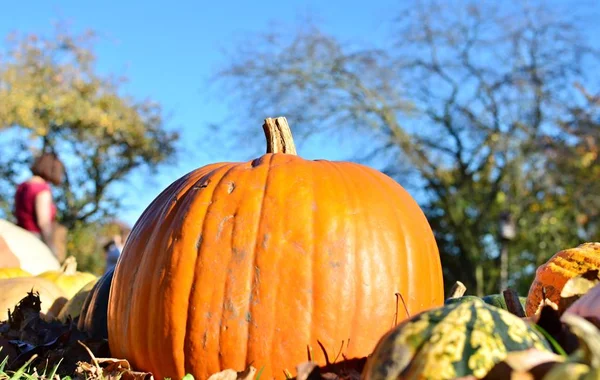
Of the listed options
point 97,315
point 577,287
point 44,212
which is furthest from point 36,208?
point 577,287

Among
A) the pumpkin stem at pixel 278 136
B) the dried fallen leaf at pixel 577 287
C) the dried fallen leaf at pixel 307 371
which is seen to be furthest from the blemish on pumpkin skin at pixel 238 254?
the dried fallen leaf at pixel 577 287

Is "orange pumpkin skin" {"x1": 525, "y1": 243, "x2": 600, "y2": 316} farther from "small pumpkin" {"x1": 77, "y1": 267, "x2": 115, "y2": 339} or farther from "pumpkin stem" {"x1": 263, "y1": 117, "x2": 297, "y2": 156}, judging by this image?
"small pumpkin" {"x1": 77, "y1": 267, "x2": 115, "y2": 339}

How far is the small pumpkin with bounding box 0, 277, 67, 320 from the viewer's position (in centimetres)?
319

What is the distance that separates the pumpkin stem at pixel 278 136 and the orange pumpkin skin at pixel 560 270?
1.06m

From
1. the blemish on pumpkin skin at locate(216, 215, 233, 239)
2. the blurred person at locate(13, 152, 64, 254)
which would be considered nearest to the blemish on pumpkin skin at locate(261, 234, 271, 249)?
the blemish on pumpkin skin at locate(216, 215, 233, 239)

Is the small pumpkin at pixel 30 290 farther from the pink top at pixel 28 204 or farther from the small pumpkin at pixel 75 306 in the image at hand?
the pink top at pixel 28 204

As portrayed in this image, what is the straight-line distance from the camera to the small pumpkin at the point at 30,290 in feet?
10.5

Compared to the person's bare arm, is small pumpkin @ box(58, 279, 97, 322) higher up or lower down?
lower down

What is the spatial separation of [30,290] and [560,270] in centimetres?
250

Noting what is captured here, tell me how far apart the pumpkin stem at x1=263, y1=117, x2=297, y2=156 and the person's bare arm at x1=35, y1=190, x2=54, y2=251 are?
471 cm

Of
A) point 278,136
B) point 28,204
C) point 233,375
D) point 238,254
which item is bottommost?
point 233,375

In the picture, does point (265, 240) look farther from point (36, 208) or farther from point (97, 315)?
point (36, 208)

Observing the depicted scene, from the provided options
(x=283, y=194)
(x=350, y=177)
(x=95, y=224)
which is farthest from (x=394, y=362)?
(x=95, y=224)

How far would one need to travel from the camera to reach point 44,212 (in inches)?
257
